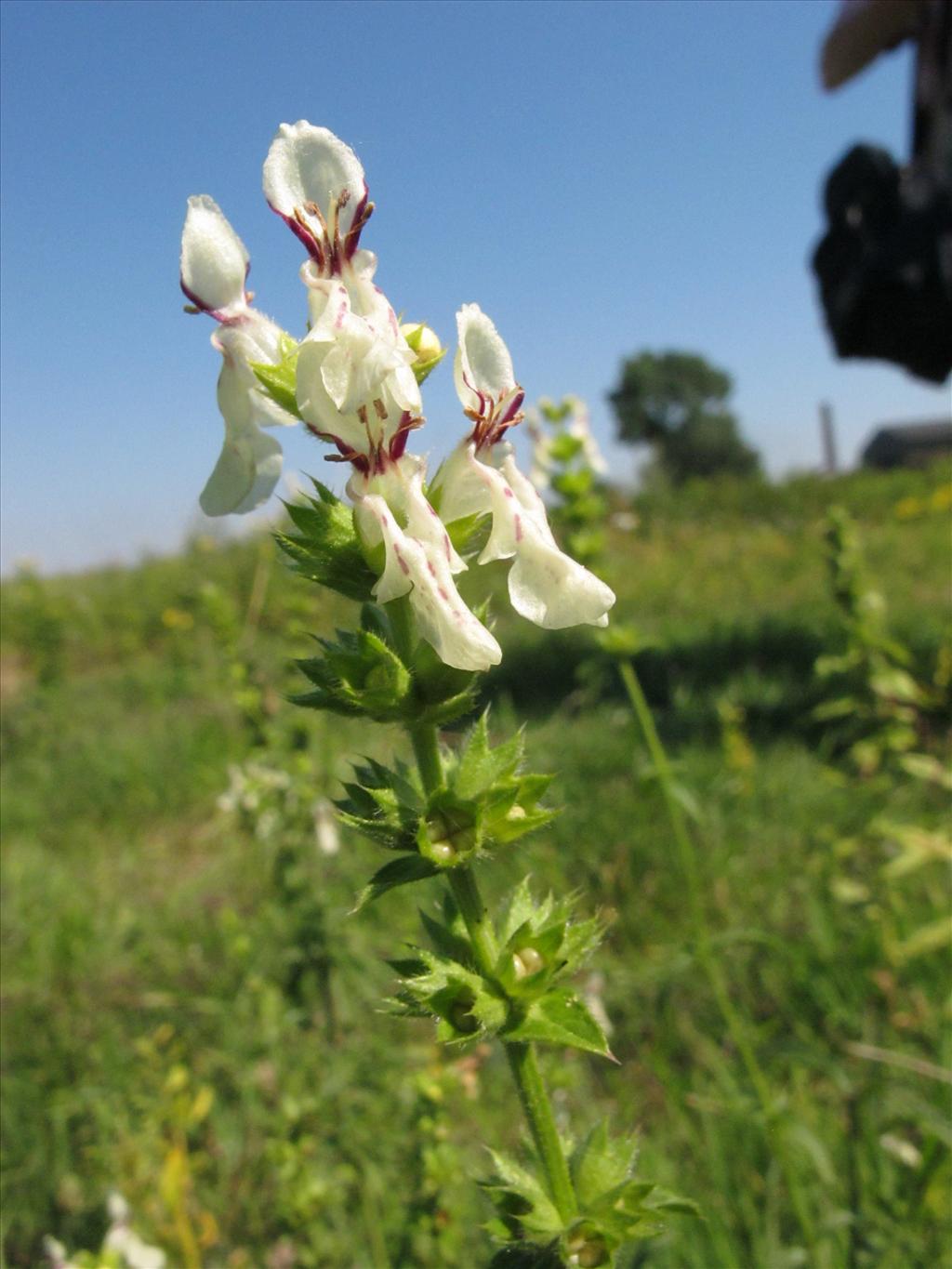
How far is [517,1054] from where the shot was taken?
90cm

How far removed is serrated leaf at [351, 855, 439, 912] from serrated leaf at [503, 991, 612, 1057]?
16 cm

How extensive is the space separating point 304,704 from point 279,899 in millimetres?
1828

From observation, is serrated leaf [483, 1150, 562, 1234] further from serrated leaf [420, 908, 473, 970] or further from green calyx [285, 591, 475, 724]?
green calyx [285, 591, 475, 724]

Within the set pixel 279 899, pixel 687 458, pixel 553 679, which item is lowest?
pixel 687 458

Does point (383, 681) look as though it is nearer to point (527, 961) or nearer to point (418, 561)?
point (418, 561)

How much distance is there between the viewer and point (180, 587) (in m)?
9.60

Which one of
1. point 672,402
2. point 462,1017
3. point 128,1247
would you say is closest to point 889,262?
point 462,1017

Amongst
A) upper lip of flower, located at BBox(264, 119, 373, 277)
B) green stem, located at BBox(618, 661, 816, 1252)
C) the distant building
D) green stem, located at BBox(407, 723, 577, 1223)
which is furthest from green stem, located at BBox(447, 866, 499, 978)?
the distant building

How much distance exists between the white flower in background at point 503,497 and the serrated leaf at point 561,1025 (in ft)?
1.16

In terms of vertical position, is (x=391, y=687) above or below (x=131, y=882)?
above

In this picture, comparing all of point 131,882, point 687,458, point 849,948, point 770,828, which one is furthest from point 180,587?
point 687,458

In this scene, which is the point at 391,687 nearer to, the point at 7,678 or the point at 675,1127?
the point at 675,1127

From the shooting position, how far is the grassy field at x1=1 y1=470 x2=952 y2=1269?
1.84 metres

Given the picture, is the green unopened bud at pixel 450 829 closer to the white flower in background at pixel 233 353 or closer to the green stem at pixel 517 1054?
the green stem at pixel 517 1054
